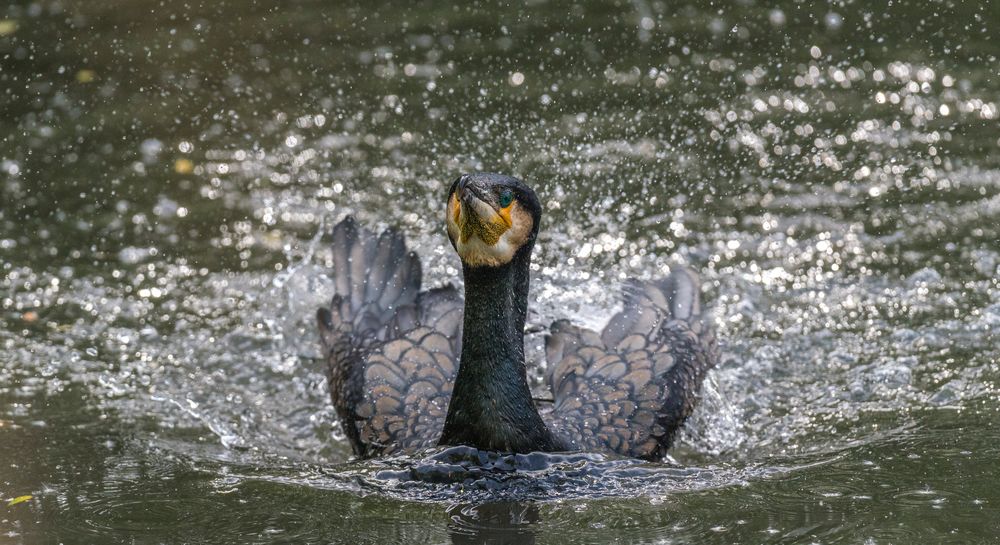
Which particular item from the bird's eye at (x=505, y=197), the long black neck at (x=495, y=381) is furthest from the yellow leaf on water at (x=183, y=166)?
the bird's eye at (x=505, y=197)

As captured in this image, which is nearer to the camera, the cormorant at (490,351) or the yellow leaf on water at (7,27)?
the cormorant at (490,351)

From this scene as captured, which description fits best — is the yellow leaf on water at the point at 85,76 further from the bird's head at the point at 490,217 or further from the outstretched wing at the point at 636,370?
the bird's head at the point at 490,217

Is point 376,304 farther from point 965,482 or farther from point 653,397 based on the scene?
point 965,482

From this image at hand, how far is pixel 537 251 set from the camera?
7566 millimetres

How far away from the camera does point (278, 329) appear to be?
6.93 m

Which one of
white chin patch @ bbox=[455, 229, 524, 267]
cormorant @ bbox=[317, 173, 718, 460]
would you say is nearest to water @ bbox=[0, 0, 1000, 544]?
cormorant @ bbox=[317, 173, 718, 460]

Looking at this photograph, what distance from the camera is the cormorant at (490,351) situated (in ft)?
15.5

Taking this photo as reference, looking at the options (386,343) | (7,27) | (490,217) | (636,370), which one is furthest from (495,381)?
(7,27)

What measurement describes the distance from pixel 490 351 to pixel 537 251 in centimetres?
275

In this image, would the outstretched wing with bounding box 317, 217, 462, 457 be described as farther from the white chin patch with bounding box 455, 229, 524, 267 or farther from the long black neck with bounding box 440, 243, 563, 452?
the white chin patch with bounding box 455, 229, 524, 267

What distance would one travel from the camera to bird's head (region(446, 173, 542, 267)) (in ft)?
14.7

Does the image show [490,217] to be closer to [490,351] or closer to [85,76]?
[490,351]

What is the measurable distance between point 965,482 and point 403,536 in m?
2.18

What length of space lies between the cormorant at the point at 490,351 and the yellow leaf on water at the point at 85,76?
3.83m
